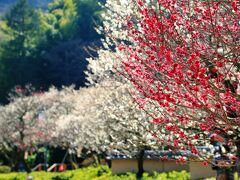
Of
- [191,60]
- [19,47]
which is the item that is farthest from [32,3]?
[191,60]

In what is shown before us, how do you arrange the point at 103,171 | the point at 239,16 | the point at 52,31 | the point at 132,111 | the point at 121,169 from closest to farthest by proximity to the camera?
the point at 239,16 < the point at 132,111 < the point at 121,169 < the point at 103,171 < the point at 52,31

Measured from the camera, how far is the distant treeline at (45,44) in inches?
2041

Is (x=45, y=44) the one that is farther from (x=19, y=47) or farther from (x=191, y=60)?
(x=191, y=60)

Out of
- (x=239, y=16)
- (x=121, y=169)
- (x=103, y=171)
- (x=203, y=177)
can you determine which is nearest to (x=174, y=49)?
(x=239, y=16)

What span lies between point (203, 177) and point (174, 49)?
38.8 ft

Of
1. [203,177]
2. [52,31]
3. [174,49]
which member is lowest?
[203,177]

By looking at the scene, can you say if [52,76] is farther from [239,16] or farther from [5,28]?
[239,16]

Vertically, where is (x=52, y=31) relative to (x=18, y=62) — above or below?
above

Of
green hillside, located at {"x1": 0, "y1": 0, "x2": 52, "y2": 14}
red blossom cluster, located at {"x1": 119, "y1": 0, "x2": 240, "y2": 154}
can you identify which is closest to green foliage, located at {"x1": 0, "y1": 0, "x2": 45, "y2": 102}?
red blossom cluster, located at {"x1": 119, "y1": 0, "x2": 240, "y2": 154}

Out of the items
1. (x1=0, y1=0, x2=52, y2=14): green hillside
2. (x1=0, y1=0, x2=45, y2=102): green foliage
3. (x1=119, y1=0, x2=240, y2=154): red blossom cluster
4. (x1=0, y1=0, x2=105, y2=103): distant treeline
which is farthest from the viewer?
(x1=0, y1=0, x2=52, y2=14): green hillside

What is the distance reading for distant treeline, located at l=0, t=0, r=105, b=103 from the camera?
51.8 meters

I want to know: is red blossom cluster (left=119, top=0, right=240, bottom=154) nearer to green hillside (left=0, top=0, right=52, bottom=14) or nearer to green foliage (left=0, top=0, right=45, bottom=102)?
green foliage (left=0, top=0, right=45, bottom=102)

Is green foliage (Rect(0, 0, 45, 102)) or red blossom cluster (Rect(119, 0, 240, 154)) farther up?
green foliage (Rect(0, 0, 45, 102))

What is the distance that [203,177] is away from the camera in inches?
661
